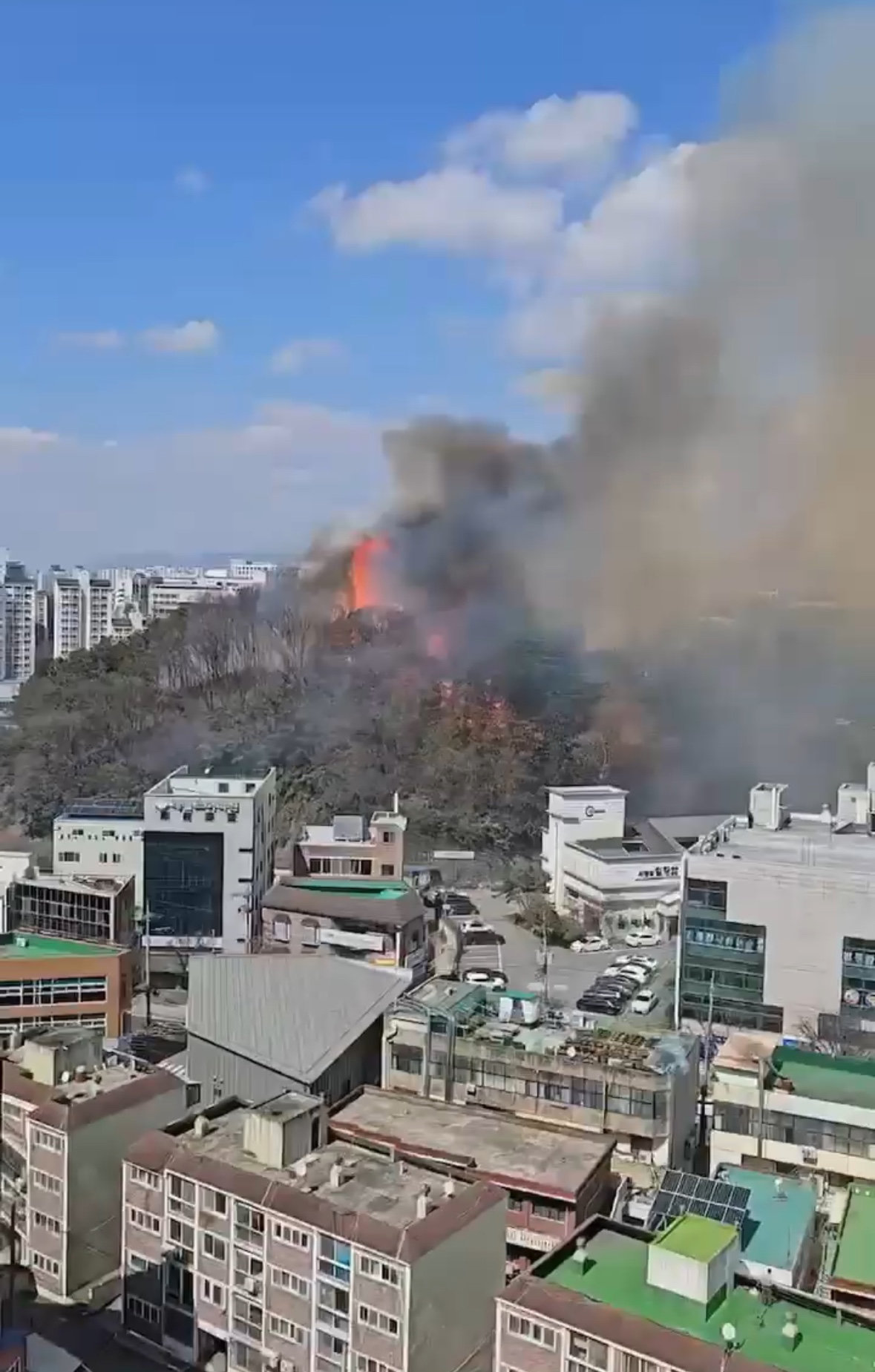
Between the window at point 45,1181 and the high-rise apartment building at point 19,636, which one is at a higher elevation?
the high-rise apartment building at point 19,636

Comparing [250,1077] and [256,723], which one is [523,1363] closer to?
[250,1077]

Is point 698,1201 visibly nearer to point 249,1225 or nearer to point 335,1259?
point 335,1259

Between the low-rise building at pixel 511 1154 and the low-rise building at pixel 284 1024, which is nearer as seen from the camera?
the low-rise building at pixel 511 1154

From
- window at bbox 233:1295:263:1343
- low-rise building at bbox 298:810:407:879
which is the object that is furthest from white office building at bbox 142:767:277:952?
window at bbox 233:1295:263:1343

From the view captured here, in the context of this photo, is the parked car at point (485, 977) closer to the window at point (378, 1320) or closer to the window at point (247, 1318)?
the window at point (247, 1318)

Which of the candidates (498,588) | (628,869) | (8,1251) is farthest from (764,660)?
(8,1251)

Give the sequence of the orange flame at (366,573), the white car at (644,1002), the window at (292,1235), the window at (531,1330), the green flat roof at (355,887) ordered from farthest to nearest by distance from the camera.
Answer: the orange flame at (366,573)
the green flat roof at (355,887)
the white car at (644,1002)
the window at (292,1235)
the window at (531,1330)

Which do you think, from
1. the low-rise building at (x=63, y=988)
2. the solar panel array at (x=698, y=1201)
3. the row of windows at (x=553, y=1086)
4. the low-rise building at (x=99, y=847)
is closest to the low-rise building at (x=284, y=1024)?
the row of windows at (x=553, y=1086)
